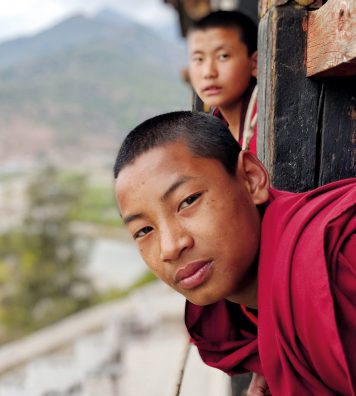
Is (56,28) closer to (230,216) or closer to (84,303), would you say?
(84,303)

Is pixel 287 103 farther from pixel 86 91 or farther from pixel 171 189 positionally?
pixel 86 91

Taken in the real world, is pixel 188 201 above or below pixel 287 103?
below

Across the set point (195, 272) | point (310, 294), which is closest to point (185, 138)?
point (195, 272)

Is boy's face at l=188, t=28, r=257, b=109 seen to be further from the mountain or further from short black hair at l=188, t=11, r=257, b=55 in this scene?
the mountain

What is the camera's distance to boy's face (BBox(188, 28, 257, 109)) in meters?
1.79

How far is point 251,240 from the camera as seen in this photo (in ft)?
3.42

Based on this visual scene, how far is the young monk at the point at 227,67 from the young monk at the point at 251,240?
63 centimetres

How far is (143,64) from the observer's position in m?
61.5

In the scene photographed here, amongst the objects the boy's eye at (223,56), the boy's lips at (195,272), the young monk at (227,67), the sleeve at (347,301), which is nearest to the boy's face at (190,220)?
the boy's lips at (195,272)

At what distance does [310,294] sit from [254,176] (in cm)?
32

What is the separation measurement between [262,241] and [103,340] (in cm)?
616

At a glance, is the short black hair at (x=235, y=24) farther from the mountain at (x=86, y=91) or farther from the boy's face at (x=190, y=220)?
the mountain at (x=86, y=91)

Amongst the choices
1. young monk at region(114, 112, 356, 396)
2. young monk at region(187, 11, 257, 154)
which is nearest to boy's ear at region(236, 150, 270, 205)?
young monk at region(114, 112, 356, 396)

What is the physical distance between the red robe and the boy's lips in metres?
0.09
